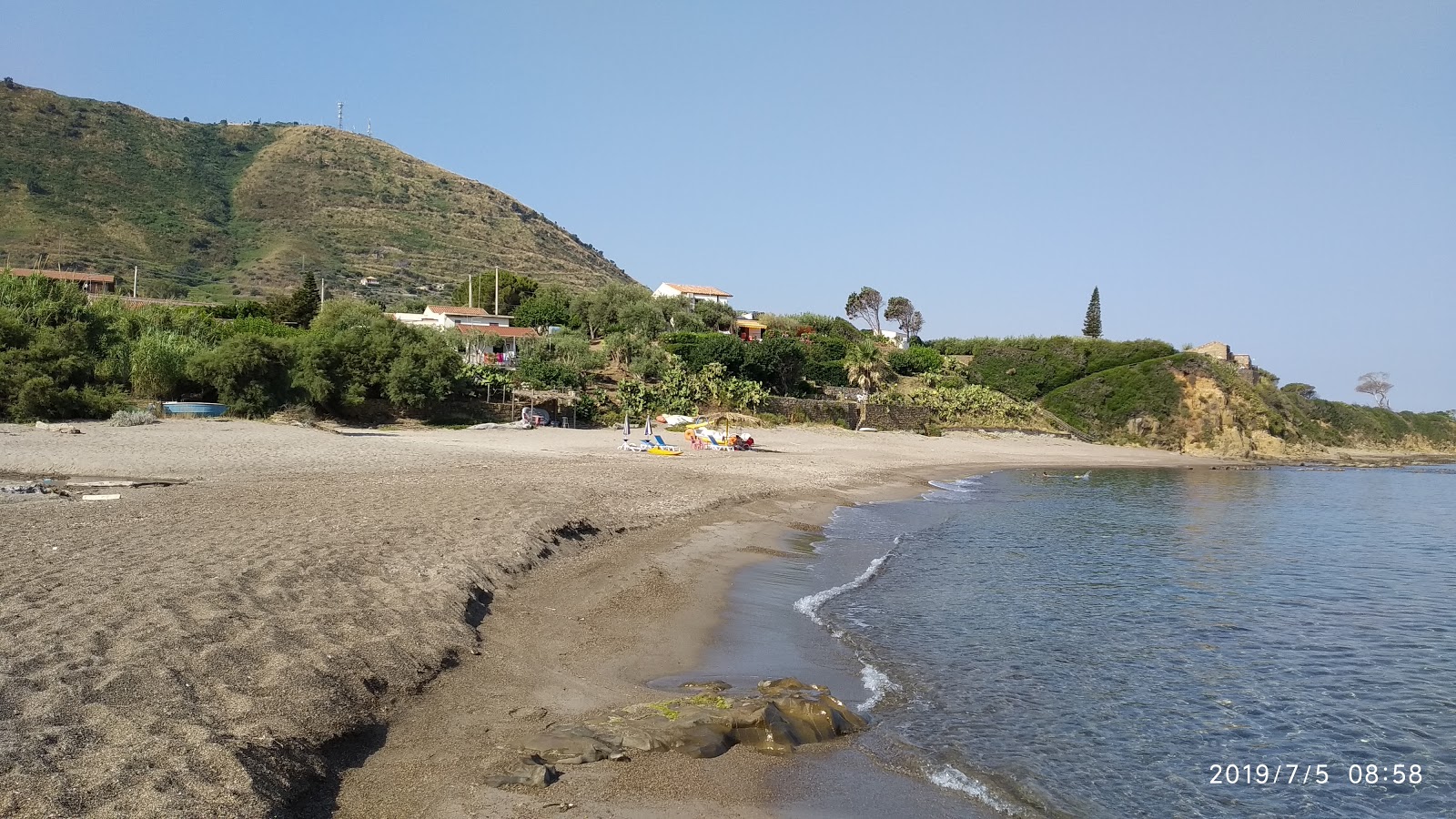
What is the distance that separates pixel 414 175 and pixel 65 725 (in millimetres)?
143655

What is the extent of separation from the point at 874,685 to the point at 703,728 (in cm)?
272

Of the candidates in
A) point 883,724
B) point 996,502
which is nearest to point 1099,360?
point 996,502

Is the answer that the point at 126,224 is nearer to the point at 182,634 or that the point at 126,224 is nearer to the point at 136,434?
the point at 136,434

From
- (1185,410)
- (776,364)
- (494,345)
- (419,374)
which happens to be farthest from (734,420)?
(1185,410)

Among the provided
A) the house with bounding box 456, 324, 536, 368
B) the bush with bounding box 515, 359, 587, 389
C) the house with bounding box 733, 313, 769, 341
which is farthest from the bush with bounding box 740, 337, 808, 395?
the house with bounding box 733, 313, 769, 341

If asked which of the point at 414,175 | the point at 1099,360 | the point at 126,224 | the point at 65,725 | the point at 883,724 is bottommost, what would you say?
the point at 883,724

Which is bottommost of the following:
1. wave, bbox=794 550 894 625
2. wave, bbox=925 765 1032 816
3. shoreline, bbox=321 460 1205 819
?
wave, bbox=925 765 1032 816

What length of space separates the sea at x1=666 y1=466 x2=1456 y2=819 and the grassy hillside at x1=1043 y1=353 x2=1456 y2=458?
4435 centimetres

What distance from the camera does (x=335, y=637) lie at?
756 centimetres

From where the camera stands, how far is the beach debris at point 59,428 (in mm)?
23109

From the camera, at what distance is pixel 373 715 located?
649cm

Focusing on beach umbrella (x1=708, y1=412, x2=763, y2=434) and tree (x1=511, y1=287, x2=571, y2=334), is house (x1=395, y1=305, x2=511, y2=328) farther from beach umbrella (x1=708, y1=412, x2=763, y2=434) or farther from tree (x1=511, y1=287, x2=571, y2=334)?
beach umbrella (x1=708, y1=412, x2=763, y2=434)

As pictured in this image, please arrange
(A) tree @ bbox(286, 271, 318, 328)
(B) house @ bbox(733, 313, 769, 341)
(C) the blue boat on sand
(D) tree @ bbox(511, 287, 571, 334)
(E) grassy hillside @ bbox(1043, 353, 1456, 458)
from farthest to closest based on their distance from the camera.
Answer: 1. (B) house @ bbox(733, 313, 769, 341)
2. (D) tree @ bbox(511, 287, 571, 334)
3. (E) grassy hillside @ bbox(1043, 353, 1456, 458)
4. (A) tree @ bbox(286, 271, 318, 328)
5. (C) the blue boat on sand
